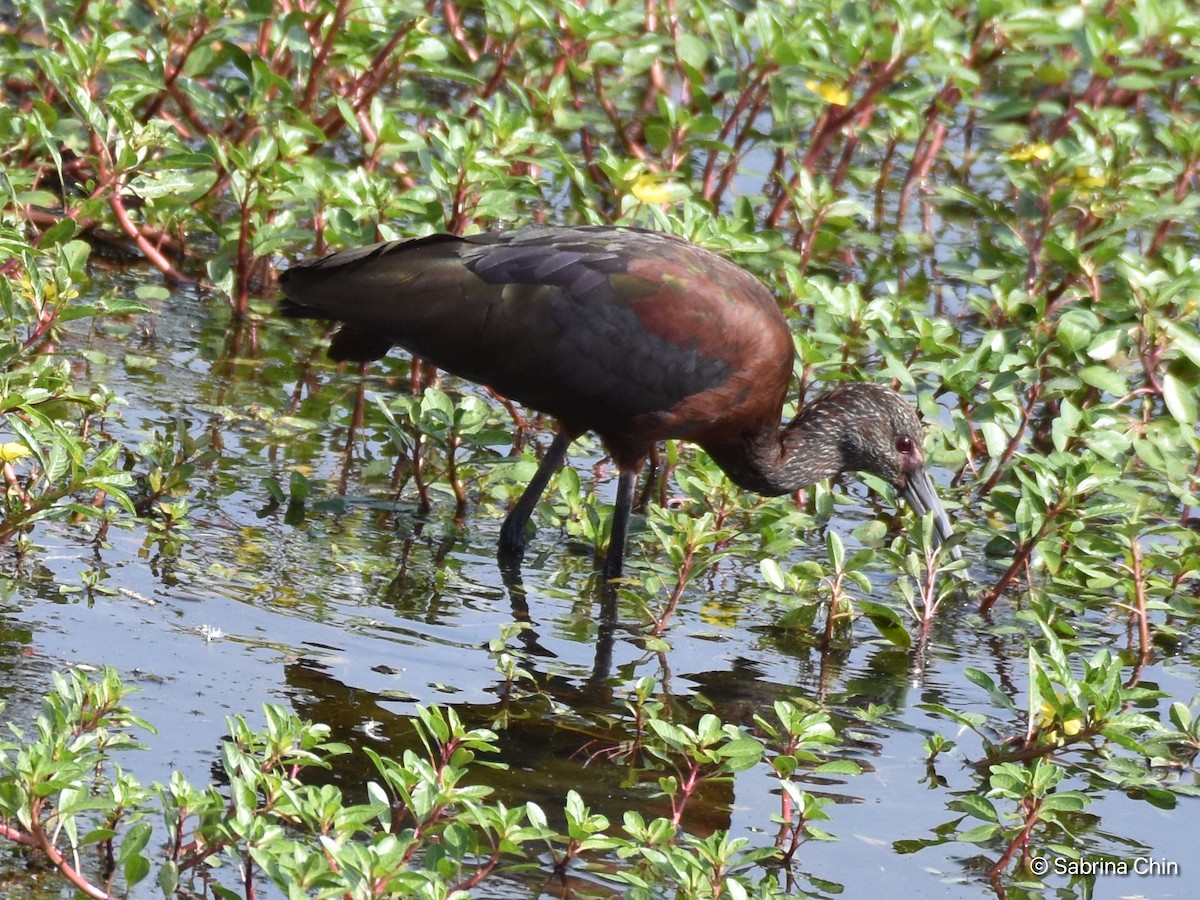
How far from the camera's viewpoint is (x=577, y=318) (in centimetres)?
518

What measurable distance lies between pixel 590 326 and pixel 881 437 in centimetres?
105

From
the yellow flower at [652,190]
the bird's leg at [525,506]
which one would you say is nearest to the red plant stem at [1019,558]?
the bird's leg at [525,506]

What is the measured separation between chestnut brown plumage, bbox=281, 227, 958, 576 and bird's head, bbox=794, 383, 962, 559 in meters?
0.20

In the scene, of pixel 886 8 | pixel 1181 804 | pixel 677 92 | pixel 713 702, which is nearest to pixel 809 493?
pixel 713 702

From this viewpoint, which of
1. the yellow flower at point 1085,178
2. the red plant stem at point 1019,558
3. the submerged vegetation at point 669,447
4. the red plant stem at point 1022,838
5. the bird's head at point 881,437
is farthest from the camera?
the yellow flower at point 1085,178

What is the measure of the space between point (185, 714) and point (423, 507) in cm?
167

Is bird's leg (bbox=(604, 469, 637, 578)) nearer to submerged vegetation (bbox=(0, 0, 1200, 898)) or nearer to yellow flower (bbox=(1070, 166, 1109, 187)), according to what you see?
submerged vegetation (bbox=(0, 0, 1200, 898))

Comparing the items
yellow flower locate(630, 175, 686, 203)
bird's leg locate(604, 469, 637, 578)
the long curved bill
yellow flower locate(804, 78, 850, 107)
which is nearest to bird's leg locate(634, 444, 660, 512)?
bird's leg locate(604, 469, 637, 578)

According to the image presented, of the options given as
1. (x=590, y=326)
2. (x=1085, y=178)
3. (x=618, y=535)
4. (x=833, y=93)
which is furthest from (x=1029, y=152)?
(x=618, y=535)

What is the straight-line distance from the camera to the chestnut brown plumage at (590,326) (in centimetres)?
518

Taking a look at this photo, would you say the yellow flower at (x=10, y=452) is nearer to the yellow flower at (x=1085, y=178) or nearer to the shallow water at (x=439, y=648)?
the shallow water at (x=439, y=648)

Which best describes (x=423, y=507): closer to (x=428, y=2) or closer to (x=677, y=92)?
(x=428, y=2)

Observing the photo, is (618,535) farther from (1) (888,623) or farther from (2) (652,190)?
(2) (652,190)

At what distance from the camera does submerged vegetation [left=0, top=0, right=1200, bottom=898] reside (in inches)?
130
